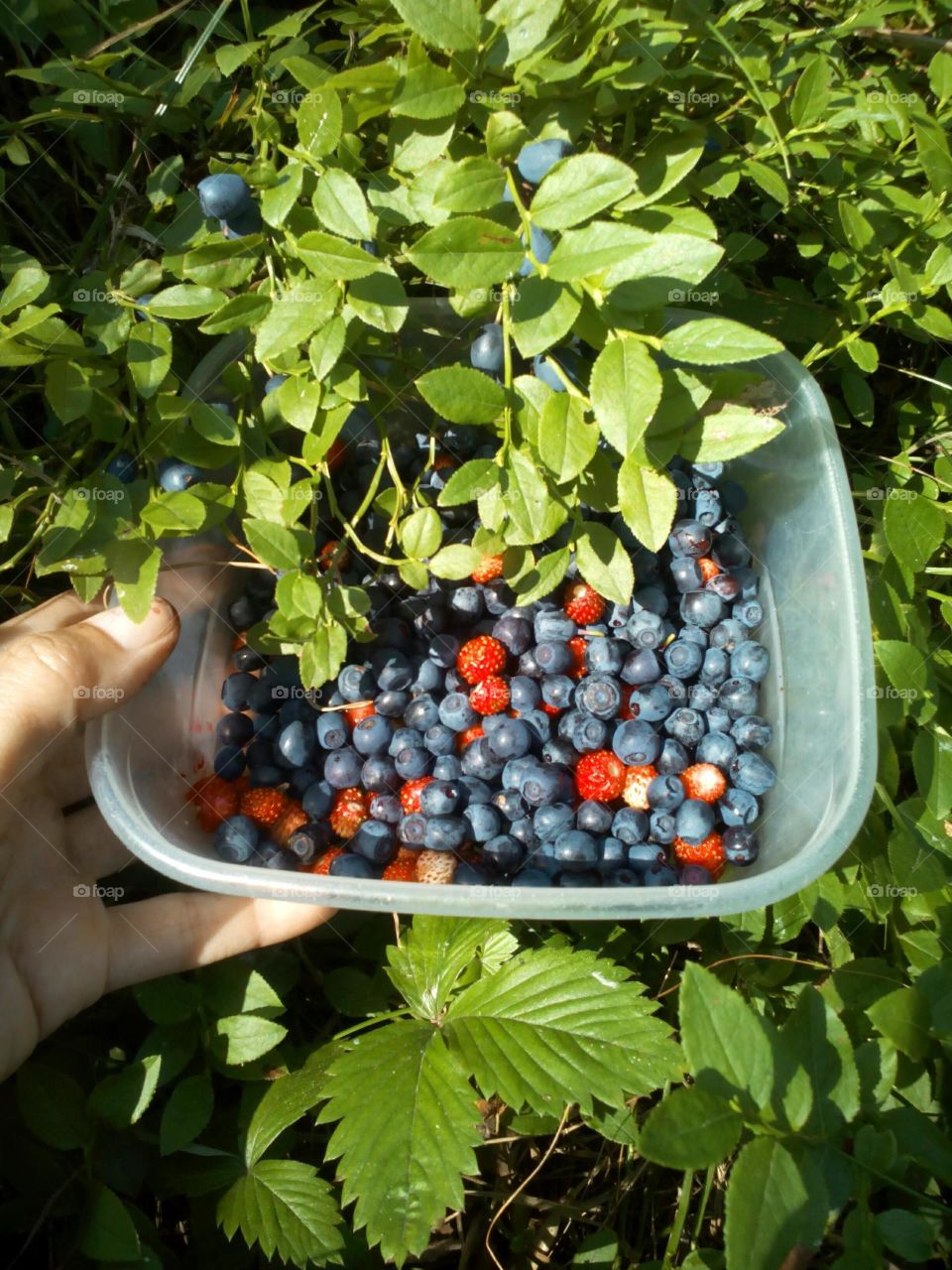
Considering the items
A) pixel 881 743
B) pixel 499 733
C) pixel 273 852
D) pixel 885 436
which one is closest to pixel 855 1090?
pixel 881 743

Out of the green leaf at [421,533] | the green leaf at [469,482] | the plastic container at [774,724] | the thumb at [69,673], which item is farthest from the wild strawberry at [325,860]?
the green leaf at [469,482]

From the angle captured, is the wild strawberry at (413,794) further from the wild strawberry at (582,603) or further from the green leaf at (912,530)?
the green leaf at (912,530)

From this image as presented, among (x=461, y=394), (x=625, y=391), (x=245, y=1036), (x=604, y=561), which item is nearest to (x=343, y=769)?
(x=245, y=1036)

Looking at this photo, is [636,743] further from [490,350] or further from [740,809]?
[490,350]

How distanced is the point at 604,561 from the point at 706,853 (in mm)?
451

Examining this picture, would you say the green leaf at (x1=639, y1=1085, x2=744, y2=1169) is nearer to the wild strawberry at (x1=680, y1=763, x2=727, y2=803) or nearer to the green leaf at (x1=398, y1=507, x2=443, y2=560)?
the wild strawberry at (x1=680, y1=763, x2=727, y2=803)

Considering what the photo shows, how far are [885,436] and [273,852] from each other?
53.3 inches

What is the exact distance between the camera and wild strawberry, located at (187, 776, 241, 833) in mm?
1463

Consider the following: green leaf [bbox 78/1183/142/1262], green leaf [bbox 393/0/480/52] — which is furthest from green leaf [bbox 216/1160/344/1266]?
green leaf [bbox 393/0/480/52]

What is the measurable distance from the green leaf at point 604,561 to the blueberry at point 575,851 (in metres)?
0.35

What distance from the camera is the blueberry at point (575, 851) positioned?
137 cm

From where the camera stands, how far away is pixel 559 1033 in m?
1.33

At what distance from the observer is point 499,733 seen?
1.43 m

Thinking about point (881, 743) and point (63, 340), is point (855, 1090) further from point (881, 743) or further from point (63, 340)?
point (63, 340)
